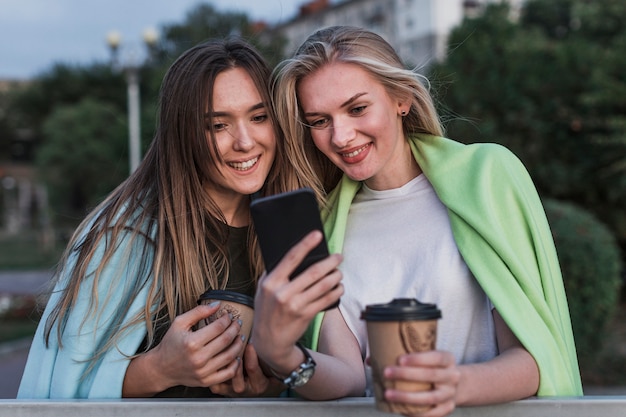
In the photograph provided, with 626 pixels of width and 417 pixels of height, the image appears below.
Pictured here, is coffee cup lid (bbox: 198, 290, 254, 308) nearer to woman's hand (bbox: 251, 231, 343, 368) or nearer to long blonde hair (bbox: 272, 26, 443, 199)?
woman's hand (bbox: 251, 231, 343, 368)

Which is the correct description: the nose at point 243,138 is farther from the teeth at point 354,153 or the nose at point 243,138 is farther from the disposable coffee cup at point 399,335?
the disposable coffee cup at point 399,335

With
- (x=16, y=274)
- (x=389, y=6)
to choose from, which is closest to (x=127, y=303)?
(x=16, y=274)

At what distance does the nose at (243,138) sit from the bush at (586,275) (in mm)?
5919

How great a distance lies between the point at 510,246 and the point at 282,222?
2.69ft

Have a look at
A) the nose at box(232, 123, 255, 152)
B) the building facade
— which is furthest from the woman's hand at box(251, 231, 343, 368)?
the building facade

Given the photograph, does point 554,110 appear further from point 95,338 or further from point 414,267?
point 95,338

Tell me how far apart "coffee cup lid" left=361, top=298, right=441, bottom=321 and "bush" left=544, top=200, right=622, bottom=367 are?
259 inches

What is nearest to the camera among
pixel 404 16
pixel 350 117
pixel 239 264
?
pixel 350 117

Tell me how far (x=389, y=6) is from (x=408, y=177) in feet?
141

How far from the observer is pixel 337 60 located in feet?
7.02

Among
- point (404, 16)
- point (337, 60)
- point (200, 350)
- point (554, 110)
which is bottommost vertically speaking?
point (200, 350)

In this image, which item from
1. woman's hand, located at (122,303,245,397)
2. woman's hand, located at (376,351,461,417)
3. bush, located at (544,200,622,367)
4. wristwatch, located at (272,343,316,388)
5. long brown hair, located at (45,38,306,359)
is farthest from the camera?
bush, located at (544,200,622,367)

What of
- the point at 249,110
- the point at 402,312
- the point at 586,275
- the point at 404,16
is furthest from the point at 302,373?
the point at 404,16

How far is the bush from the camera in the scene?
751cm
